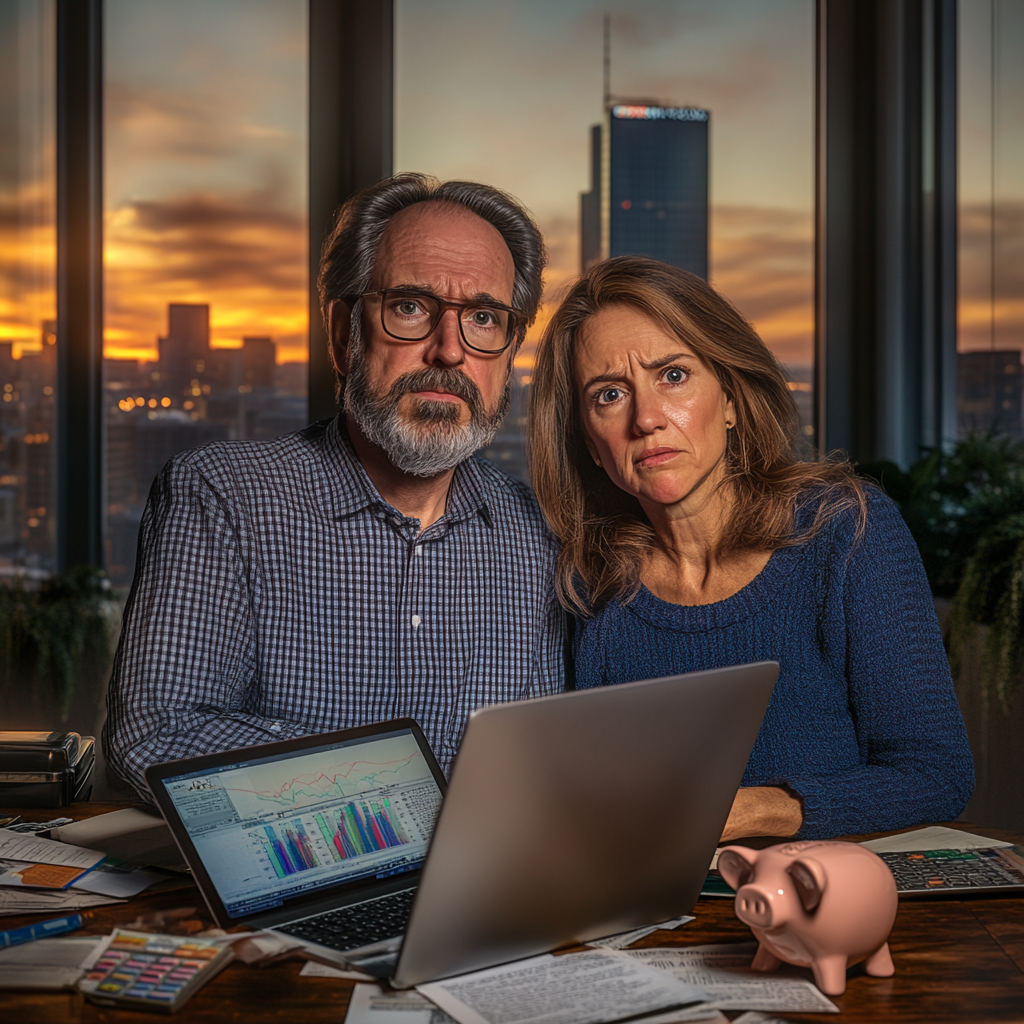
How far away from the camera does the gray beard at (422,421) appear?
1.71 meters

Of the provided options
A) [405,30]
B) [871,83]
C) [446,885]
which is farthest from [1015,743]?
[405,30]

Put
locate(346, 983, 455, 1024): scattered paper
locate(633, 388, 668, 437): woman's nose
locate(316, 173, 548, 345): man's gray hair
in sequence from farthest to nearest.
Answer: locate(316, 173, 548, 345): man's gray hair → locate(633, 388, 668, 437): woman's nose → locate(346, 983, 455, 1024): scattered paper

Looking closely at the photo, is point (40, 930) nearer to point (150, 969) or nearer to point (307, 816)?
point (150, 969)

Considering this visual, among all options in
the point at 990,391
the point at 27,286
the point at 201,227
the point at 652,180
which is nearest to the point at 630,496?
the point at 990,391

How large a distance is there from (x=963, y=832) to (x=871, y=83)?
2.94m

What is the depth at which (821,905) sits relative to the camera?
2.74ft

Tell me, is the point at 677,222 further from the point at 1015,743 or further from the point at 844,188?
the point at 1015,743

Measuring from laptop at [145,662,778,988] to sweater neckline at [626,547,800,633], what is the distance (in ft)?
2.18

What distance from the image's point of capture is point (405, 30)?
3525mm

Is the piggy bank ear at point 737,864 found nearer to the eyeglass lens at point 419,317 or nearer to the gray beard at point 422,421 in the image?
the gray beard at point 422,421

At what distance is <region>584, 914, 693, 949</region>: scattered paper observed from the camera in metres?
0.96

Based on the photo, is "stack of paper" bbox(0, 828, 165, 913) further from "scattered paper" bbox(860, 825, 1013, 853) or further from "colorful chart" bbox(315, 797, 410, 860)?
"scattered paper" bbox(860, 825, 1013, 853)

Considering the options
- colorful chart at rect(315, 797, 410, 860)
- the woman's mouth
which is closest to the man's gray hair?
the woman's mouth

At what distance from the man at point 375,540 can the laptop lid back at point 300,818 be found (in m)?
0.37
